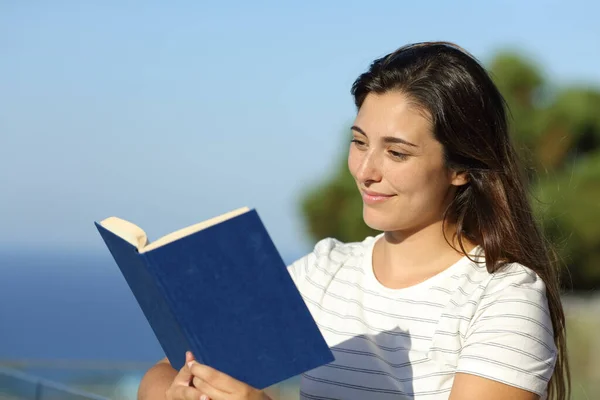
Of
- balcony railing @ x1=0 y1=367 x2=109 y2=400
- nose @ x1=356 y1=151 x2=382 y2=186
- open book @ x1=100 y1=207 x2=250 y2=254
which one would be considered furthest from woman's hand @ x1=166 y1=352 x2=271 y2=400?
balcony railing @ x1=0 y1=367 x2=109 y2=400

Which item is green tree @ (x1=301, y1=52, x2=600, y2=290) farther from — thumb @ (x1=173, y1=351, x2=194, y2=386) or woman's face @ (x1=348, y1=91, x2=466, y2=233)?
thumb @ (x1=173, y1=351, x2=194, y2=386)

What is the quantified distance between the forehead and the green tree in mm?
12992

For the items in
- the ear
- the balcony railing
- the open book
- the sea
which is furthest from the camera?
the sea

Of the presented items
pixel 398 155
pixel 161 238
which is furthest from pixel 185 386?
pixel 398 155

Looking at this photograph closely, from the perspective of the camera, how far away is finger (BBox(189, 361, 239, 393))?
69.7 inches

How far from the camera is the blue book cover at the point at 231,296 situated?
5.65 ft

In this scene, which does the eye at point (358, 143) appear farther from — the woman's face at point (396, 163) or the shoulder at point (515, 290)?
the shoulder at point (515, 290)

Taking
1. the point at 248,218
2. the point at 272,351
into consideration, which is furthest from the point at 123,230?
the point at 272,351

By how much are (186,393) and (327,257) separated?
80cm

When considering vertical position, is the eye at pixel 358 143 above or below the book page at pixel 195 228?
below

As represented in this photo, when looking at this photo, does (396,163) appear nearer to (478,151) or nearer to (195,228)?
(478,151)

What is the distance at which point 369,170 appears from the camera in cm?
216

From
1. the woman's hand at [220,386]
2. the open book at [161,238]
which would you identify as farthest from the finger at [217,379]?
the open book at [161,238]

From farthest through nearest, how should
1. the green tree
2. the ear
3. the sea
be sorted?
the green tree < the sea < the ear
